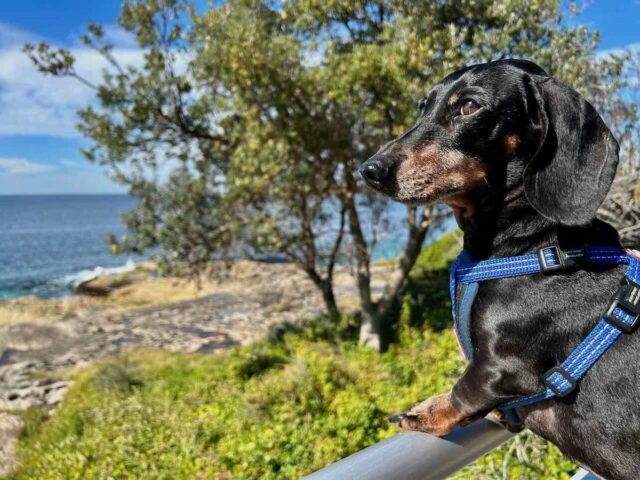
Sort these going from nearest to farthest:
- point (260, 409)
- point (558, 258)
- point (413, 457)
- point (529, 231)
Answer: point (413, 457) → point (558, 258) → point (529, 231) → point (260, 409)

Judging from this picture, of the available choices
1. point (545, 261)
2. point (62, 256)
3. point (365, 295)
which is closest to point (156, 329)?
point (365, 295)

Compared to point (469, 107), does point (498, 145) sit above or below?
below

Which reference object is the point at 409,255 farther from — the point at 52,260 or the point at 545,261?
the point at 52,260

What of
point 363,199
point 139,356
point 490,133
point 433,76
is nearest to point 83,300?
point 139,356

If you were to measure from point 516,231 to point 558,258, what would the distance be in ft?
0.62

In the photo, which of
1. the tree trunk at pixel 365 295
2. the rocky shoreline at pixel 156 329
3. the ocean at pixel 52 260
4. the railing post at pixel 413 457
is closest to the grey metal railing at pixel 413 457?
the railing post at pixel 413 457

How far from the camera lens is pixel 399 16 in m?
7.10

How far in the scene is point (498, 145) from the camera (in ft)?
6.07

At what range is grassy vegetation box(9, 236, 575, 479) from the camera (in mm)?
5938

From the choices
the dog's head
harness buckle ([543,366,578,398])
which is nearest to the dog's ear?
the dog's head

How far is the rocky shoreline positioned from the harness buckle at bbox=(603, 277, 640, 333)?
31.6 feet

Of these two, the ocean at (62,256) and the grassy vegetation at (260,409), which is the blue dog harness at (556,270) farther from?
the ocean at (62,256)

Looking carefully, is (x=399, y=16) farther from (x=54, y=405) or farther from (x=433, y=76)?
(x=54, y=405)

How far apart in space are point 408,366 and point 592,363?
274 inches
